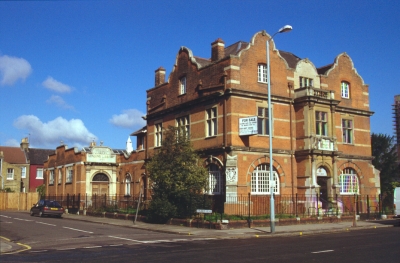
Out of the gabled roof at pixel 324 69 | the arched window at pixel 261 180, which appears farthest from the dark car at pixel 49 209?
the gabled roof at pixel 324 69

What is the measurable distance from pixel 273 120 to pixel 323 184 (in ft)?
20.6

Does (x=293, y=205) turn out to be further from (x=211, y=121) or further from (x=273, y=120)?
(x=211, y=121)

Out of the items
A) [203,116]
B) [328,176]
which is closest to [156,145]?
[203,116]

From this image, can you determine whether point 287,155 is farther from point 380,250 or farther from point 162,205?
point 380,250

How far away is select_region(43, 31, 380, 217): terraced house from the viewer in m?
30.7

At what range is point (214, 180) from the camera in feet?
105

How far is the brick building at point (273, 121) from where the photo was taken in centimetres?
3075

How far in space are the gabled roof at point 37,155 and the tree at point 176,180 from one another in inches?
1831

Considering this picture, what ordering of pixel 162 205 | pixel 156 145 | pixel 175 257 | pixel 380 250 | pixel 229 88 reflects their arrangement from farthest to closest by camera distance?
pixel 156 145, pixel 229 88, pixel 162 205, pixel 380 250, pixel 175 257

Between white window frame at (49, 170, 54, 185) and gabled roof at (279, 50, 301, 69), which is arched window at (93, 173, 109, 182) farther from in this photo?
gabled roof at (279, 50, 301, 69)

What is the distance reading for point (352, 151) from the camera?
36125mm

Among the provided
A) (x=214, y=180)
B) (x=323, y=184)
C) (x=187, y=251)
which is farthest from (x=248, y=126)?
(x=187, y=251)

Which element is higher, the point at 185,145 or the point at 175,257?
the point at 185,145

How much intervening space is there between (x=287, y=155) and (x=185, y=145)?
8.02 m
